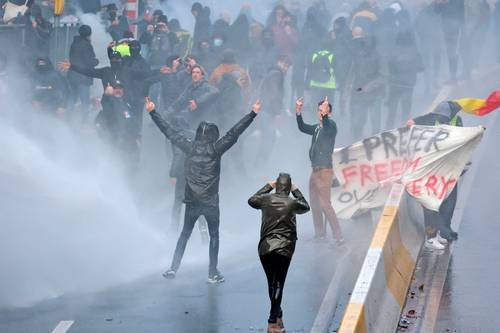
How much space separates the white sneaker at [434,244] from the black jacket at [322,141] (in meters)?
1.65

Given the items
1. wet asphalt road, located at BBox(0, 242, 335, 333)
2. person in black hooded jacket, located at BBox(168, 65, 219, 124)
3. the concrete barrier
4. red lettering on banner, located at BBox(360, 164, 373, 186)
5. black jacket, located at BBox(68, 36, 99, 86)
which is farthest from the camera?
black jacket, located at BBox(68, 36, 99, 86)

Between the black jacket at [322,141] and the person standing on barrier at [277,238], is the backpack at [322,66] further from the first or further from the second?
the person standing on barrier at [277,238]

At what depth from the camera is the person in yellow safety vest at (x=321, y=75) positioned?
73.0 feet

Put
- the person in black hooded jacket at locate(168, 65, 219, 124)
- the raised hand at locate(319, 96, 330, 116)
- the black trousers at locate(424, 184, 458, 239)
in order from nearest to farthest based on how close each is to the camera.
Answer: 1. the black trousers at locate(424, 184, 458, 239)
2. the raised hand at locate(319, 96, 330, 116)
3. the person in black hooded jacket at locate(168, 65, 219, 124)

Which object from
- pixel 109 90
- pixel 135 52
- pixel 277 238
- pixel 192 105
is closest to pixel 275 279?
pixel 277 238

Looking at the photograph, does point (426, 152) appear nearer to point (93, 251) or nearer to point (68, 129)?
point (93, 251)

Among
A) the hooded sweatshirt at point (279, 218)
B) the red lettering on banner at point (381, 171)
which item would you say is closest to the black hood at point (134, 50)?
the red lettering on banner at point (381, 171)

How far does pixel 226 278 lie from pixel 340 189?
98.4 inches

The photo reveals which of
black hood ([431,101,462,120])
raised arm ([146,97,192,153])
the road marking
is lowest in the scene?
the road marking

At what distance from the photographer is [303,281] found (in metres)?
14.0

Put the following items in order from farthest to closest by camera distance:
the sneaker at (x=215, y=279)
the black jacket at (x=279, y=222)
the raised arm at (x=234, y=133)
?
the raised arm at (x=234, y=133)
the sneaker at (x=215, y=279)
the black jacket at (x=279, y=222)

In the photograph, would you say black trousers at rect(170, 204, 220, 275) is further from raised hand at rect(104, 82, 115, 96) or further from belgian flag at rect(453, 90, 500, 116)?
raised hand at rect(104, 82, 115, 96)

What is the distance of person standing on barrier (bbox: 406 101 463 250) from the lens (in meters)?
15.2

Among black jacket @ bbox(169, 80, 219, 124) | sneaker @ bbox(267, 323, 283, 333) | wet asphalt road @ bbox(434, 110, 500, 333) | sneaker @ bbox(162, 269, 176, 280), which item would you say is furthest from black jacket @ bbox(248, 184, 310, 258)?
black jacket @ bbox(169, 80, 219, 124)
